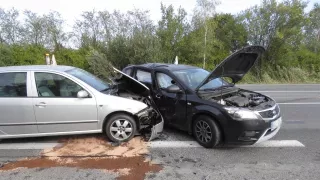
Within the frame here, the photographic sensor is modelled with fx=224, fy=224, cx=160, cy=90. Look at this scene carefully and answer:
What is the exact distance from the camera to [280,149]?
3.92 metres

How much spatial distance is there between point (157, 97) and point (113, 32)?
2082 cm

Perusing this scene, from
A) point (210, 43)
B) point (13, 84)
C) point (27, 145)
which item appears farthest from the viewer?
point (210, 43)

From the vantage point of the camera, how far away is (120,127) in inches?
167

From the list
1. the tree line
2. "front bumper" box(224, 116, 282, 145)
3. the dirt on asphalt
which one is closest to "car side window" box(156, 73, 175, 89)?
the dirt on asphalt

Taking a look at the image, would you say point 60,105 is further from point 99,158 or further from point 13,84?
point 99,158

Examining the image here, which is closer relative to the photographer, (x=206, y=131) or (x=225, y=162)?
(x=225, y=162)

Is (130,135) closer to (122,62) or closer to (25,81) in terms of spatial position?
(25,81)

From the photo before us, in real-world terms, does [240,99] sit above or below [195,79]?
below

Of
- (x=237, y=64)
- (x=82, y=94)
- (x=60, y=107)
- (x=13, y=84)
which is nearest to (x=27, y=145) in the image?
(x=60, y=107)

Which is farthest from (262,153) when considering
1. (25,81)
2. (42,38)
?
(42,38)

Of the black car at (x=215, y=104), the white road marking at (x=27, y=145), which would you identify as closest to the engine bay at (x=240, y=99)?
the black car at (x=215, y=104)

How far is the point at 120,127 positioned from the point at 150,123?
597 millimetres

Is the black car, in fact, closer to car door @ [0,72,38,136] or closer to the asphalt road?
the asphalt road

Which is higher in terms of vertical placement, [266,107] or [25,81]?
[25,81]
